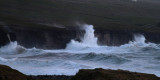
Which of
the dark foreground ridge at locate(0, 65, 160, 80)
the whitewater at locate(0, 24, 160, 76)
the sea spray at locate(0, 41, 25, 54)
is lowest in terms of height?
the dark foreground ridge at locate(0, 65, 160, 80)

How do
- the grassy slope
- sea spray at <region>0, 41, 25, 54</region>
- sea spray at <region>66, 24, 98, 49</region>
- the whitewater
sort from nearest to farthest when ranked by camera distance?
the whitewater → sea spray at <region>0, 41, 25, 54</region> → sea spray at <region>66, 24, 98, 49</region> → the grassy slope

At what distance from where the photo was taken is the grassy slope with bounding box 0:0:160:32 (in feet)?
286

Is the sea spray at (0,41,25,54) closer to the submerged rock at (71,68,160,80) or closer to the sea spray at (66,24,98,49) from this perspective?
the sea spray at (66,24,98,49)

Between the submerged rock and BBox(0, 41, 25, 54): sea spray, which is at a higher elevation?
BBox(0, 41, 25, 54): sea spray

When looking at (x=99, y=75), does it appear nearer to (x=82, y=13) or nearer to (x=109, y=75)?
(x=109, y=75)

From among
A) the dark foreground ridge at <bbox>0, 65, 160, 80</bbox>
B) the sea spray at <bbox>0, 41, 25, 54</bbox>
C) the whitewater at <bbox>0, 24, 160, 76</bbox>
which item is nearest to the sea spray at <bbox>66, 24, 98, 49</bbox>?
the sea spray at <bbox>0, 41, 25, 54</bbox>

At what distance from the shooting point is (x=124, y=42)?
71.4 m

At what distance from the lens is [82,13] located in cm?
10562

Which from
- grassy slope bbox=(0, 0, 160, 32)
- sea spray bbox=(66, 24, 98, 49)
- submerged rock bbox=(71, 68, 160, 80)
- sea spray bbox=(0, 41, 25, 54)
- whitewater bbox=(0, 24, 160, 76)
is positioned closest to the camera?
submerged rock bbox=(71, 68, 160, 80)

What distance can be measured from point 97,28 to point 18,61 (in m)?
38.2

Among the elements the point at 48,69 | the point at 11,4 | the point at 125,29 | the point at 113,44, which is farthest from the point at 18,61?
the point at 11,4

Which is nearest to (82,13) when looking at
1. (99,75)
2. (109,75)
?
(99,75)

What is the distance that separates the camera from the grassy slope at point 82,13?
87062mm

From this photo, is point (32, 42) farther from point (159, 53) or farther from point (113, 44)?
point (159, 53)
